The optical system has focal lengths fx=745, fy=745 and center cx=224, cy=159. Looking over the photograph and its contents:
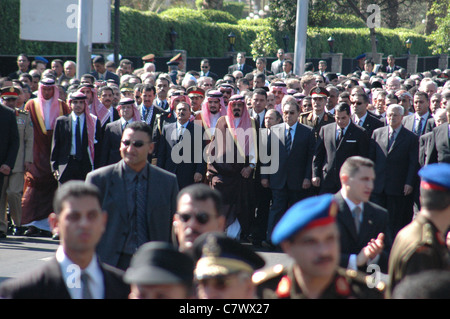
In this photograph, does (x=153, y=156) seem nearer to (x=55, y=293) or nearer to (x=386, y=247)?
(x=386, y=247)

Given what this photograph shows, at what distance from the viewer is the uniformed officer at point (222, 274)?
3.39 meters

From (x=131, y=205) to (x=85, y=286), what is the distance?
216 cm

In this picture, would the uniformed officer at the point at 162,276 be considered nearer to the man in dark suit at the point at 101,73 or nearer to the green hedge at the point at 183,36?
the man in dark suit at the point at 101,73

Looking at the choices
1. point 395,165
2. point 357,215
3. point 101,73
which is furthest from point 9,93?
point 101,73

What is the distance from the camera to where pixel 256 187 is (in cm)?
1105

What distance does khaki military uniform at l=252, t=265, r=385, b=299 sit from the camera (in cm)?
330

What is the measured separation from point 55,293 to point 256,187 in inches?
298

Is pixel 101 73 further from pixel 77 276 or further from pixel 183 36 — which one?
pixel 183 36

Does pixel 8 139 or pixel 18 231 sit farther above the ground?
pixel 8 139

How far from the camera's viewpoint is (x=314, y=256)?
321 cm

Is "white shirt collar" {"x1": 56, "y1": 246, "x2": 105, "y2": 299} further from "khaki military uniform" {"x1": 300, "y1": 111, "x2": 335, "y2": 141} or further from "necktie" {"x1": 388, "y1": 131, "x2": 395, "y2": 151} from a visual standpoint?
"khaki military uniform" {"x1": 300, "y1": 111, "x2": 335, "y2": 141}

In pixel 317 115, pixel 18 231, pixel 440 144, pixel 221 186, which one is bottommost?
pixel 18 231

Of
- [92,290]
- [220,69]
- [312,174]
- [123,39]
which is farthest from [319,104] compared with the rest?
[220,69]

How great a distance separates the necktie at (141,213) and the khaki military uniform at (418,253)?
233 centimetres
